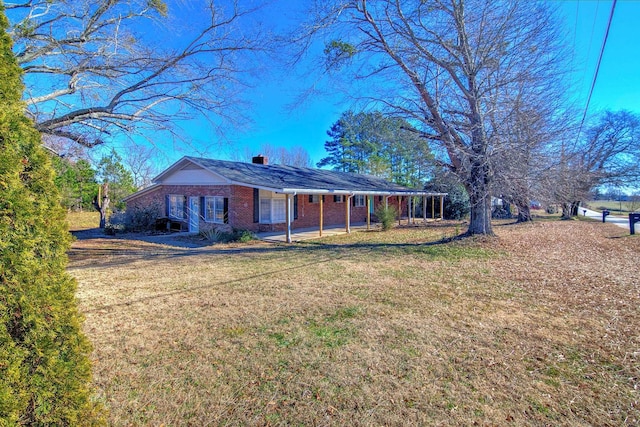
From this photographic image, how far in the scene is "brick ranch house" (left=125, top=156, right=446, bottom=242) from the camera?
14023mm

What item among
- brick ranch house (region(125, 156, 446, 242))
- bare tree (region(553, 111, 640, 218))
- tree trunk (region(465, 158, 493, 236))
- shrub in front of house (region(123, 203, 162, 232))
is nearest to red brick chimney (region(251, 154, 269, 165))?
brick ranch house (region(125, 156, 446, 242))

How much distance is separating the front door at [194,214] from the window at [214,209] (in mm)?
647

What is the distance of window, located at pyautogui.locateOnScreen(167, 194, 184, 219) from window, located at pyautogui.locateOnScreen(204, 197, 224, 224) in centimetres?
225

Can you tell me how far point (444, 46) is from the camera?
1018 centimetres

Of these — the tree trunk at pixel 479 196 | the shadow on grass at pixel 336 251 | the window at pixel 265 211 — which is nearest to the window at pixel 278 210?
the window at pixel 265 211

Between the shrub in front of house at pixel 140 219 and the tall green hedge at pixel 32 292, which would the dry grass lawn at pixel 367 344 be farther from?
the shrub in front of house at pixel 140 219

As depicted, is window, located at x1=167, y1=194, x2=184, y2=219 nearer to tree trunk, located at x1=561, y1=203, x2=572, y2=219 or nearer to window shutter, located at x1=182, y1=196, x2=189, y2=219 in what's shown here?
window shutter, located at x1=182, y1=196, x2=189, y2=219

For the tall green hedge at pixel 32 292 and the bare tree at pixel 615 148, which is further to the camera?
the bare tree at pixel 615 148

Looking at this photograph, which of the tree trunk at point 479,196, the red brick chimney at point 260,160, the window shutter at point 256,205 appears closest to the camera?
the tree trunk at point 479,196

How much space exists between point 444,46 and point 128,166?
28032 millimetres

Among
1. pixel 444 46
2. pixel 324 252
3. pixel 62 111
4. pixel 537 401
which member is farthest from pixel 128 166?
pixel 537 401

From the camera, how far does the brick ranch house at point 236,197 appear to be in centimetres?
1402

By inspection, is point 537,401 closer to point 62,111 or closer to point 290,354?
point 290,354

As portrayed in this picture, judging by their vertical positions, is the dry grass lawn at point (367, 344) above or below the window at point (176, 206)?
below
